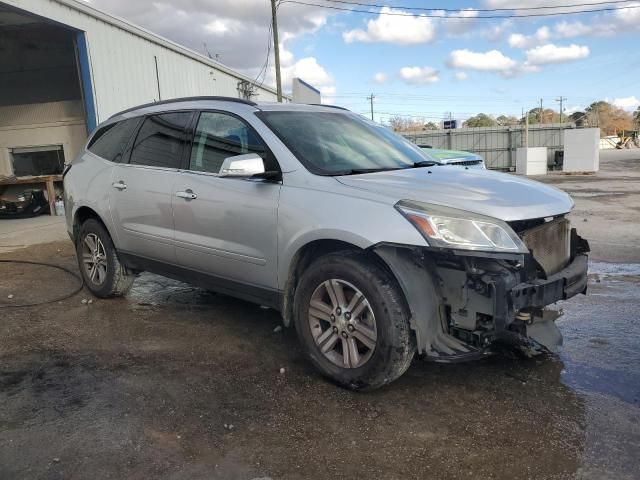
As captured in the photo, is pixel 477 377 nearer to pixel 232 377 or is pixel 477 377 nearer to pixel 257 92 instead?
pixel 232 377

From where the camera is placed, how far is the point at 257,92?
89.8 feet

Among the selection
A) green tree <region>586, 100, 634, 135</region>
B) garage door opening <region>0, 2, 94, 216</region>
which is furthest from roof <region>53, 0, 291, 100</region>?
green tree <region>586, 100, 634, 135</region>

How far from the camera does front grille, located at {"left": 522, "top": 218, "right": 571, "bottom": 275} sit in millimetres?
3285

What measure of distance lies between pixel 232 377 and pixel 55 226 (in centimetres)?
1007

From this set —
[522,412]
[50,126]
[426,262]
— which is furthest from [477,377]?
[50,126]

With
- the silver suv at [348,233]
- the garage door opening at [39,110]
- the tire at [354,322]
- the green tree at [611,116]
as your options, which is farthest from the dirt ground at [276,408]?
the green tree at [611,116]

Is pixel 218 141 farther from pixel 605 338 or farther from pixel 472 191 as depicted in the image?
pixel 605 338

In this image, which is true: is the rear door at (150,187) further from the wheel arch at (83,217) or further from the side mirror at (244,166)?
the side mirror at (244,166)

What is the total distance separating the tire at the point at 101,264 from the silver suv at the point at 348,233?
0.54 m

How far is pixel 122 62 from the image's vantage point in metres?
14.1

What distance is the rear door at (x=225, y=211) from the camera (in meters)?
3.83

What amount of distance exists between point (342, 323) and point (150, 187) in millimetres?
2306

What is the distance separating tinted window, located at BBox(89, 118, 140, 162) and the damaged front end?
319 cm

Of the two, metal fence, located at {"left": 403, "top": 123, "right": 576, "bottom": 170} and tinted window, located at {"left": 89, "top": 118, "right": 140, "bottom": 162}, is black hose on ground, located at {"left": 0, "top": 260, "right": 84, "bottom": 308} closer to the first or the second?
tinted window, located at {"left": 89, "top": 118, "right": 140, "bottom": 162}
